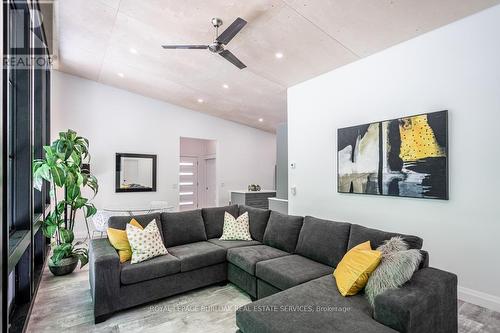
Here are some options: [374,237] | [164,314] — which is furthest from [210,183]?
[374,237]

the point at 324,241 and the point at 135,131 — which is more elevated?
the point at 135,131

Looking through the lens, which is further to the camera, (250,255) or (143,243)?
(250,255)

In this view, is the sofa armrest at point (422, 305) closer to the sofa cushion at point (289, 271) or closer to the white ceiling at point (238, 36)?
the sofa cushion at point (289, 271)

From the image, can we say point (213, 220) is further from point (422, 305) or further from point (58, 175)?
point (422, 305)

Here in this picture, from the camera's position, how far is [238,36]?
352 centimetres

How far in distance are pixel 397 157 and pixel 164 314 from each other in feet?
10.3

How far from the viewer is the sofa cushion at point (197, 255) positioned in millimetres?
2975

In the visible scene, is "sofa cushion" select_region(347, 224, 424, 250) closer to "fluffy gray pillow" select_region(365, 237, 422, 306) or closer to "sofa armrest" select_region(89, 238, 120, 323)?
"fluffy gray pillow" select_region(365, 237, 422, 306)

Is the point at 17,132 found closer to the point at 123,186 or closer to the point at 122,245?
the point at 122,245

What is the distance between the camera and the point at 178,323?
8.03ft

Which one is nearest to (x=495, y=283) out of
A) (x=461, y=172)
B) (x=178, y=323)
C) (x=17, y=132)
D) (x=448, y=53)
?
(x=461, y=172)

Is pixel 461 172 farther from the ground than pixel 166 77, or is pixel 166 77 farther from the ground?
pixel 166 77

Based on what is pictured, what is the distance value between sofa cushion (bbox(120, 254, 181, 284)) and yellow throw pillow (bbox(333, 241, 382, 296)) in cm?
169

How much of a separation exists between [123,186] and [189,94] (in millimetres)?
2573
